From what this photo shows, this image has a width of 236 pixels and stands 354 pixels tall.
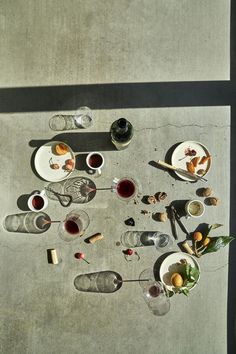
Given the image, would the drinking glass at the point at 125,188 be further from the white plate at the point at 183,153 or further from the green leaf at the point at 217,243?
Result: the green leaf at the point at 217,243

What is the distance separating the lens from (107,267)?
240cm

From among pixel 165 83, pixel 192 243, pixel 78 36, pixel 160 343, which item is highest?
pixel 78 36

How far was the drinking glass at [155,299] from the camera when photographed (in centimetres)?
238

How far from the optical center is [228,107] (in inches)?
99.3

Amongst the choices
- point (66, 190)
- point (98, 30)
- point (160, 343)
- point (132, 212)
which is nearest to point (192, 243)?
point (132, 212)

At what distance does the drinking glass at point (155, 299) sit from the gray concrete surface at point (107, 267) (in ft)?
0.12

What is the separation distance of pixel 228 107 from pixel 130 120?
2.05 feet

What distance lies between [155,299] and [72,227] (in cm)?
65

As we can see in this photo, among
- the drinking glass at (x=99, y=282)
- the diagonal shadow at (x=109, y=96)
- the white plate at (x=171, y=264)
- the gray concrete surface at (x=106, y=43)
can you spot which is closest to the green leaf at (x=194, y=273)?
the white plate at (x=171, y=264)

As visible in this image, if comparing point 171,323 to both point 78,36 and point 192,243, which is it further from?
point 78,36

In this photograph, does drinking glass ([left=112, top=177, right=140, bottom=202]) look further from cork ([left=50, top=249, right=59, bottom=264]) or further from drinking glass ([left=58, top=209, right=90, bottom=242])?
cork ([left=50, top=249, right=59, bottom=264])

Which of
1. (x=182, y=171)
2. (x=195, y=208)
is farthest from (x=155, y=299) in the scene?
(x=182, y=171)

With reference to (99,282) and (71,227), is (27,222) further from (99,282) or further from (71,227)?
(99,282)

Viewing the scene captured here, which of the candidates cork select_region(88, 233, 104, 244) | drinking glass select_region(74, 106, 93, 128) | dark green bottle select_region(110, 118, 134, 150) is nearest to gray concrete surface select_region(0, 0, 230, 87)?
drinking glass select_region(74, 106, 93, 128)
